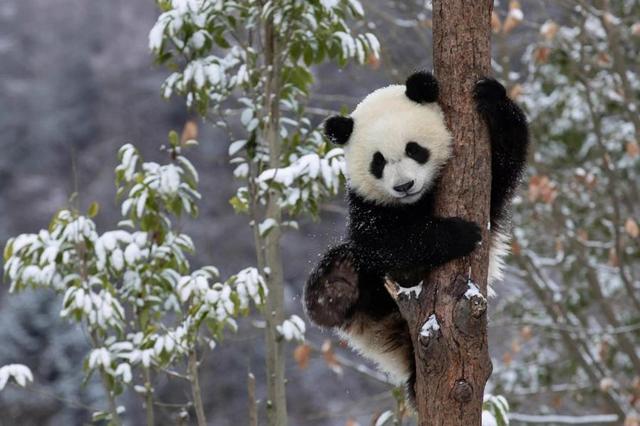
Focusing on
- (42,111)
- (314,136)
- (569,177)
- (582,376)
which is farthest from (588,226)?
(42,111)

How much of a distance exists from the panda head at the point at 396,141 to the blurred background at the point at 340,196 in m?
0.98

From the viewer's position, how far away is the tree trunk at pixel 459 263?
7.95ft

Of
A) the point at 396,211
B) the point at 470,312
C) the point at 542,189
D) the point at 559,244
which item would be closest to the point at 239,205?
the point at 396,211

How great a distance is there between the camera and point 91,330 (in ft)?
13.5

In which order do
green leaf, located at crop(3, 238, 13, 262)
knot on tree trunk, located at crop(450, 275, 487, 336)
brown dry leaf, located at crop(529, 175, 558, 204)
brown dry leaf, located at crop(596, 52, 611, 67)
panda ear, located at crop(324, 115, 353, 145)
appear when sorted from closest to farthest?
knot on tree trunk, located at crop(450, 275, 487, 336) → panda ear, located at crop(324, 115, 353, 145) → green leaf, located at crop(3, 238, 13, 262) → brown dry leaf, located at crop(529, 175, 558, 204) → brown dry leaf, located at crop(596, 52, 611, 67)

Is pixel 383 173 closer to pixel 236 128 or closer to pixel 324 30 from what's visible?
pixel 324 30

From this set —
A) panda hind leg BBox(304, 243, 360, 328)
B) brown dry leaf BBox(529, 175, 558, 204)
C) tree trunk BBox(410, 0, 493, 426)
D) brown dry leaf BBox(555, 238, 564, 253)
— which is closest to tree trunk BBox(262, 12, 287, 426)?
panda hind leg BBox(304, 243, 360, 328)

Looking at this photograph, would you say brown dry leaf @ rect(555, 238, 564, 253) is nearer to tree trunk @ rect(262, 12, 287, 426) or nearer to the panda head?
tree trunk @ rect(262, 12, 287, 426)

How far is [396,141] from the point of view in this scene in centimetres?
286

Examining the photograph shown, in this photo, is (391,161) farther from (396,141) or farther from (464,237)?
(464,237)

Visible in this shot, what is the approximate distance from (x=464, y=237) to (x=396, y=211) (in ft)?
1.65

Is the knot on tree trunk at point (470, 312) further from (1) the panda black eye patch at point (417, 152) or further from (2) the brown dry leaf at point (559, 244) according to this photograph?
(2) the brown dry leaf at point (559, 244)

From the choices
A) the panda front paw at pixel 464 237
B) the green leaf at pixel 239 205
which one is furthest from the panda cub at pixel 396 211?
the green leaf at pixel 239 205

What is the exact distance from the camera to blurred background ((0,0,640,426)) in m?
7.46
